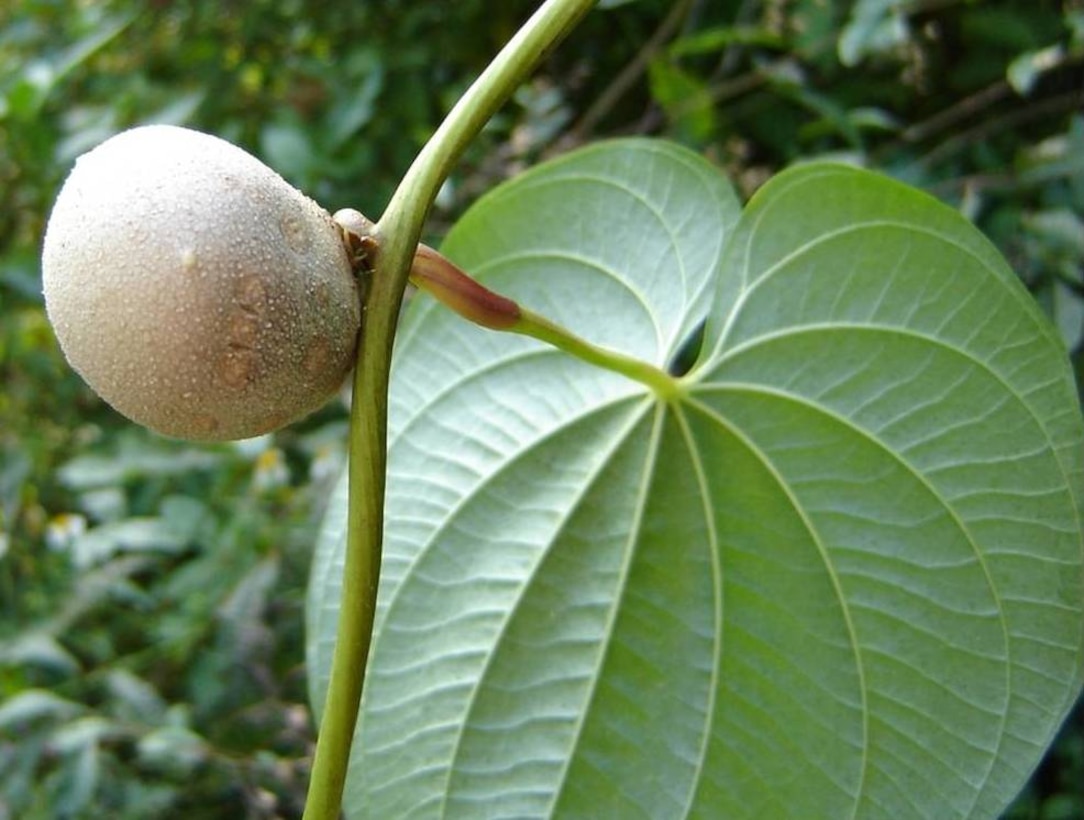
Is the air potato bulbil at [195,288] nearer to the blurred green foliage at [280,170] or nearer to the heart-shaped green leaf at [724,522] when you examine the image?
the heart-shaped green leaf at [724,522]

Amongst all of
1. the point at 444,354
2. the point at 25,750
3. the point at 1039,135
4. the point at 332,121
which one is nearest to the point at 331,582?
the point at 444,354

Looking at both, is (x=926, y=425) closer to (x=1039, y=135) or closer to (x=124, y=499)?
(x=1039, y=135)

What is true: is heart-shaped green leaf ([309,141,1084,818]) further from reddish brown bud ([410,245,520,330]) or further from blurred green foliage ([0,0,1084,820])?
blurred green foliage ([0,0,1084,820])

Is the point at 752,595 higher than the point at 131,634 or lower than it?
lower

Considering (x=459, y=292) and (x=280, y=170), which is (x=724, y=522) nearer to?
(x=459, y=292)

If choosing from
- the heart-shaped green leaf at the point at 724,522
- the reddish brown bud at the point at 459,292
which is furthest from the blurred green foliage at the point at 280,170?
the reddish brown bud at the point at 459,292

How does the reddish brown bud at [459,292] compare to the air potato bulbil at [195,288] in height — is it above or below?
above
